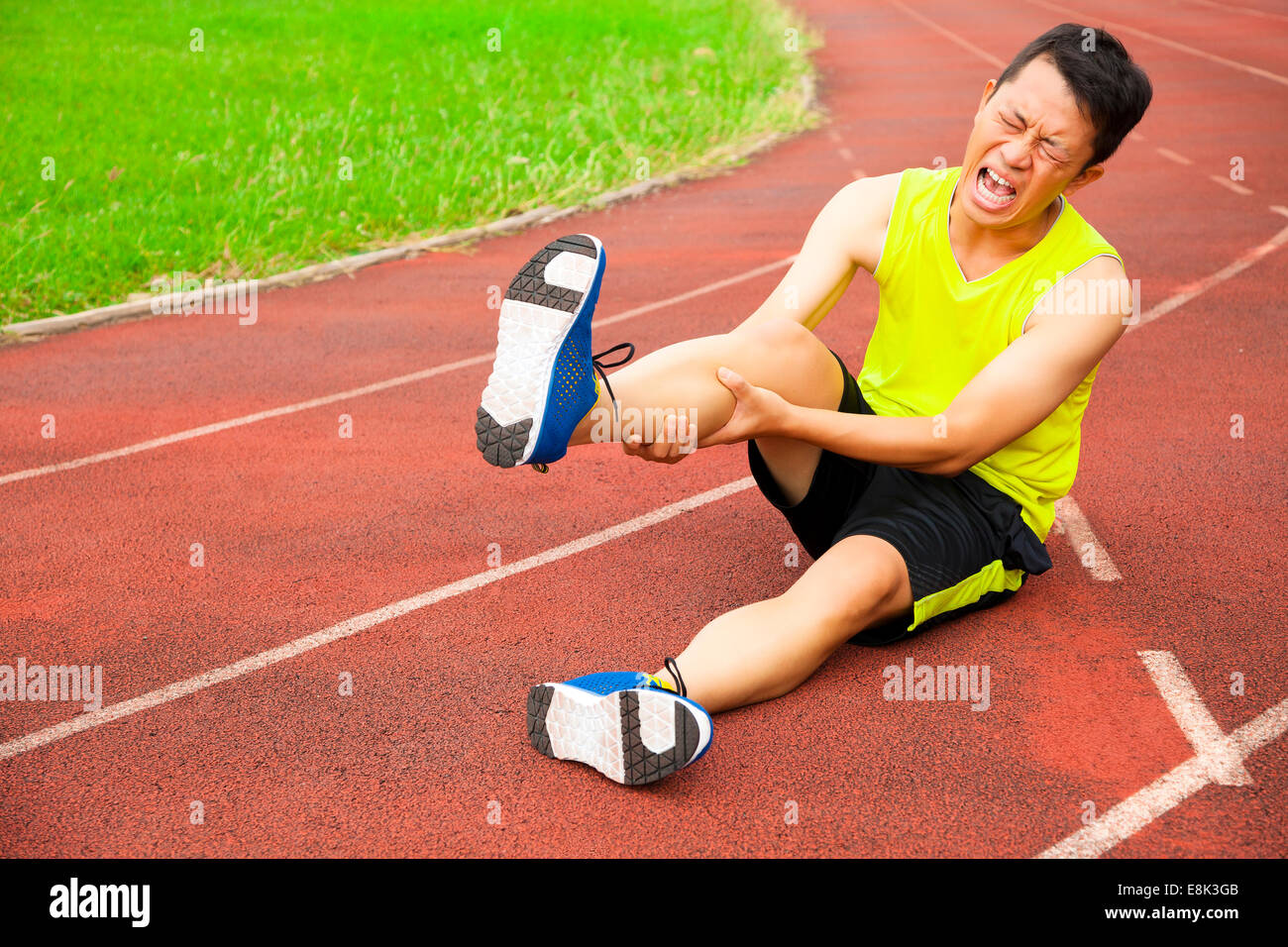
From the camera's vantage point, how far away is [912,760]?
319cm

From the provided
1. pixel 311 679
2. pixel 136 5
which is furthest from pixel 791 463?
pixel 136 5

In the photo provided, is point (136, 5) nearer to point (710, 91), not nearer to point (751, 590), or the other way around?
point (710, 91)

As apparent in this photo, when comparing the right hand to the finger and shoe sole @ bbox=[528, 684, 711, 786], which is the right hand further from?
shoe sole @ bbox=[528, 684, 711, 786]

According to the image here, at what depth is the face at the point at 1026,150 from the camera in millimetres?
3072

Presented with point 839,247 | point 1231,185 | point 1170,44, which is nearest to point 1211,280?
point 1231,185

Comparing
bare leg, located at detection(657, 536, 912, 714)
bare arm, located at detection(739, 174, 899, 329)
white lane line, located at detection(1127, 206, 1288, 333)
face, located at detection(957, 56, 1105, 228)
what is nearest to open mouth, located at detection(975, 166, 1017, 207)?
face, located at detection(957, 56, 1105, 228)

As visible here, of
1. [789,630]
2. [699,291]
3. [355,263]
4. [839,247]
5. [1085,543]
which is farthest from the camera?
[355,263]

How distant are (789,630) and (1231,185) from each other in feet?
29.1

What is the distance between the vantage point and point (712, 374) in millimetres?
3023

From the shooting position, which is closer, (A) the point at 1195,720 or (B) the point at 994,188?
(B) the point at 994,188

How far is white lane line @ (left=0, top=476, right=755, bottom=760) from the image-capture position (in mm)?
3439

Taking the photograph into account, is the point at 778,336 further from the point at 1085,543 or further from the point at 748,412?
the point at 1085,543

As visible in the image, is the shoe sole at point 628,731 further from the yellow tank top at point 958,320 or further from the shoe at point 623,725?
the yellow tank top at point 958,320

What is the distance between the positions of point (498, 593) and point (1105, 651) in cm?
202
